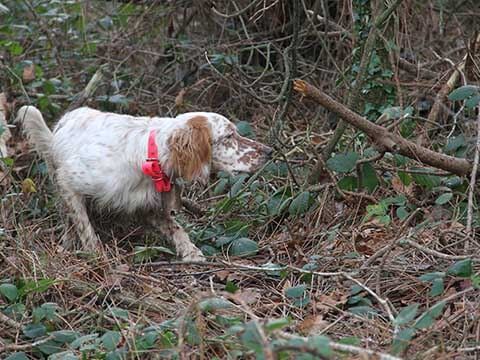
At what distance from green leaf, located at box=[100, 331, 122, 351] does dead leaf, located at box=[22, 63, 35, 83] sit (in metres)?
4.03

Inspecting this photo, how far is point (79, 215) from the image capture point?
212 inches

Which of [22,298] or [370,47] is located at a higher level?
[370,47]

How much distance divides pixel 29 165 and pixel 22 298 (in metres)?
2.39

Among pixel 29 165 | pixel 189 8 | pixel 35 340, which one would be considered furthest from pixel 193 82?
pixel 35 340

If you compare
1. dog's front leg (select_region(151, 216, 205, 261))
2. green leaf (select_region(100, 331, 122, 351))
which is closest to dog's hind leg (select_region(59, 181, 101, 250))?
dog's front leg (select_region(151, 216, 205, 261))

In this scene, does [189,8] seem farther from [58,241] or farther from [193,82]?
[58,241]

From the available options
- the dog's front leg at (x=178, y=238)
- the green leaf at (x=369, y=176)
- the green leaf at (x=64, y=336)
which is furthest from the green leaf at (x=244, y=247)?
the green leaf at (x=64, y=336)

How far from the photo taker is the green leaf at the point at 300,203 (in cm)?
520

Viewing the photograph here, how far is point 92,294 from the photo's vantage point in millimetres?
4297

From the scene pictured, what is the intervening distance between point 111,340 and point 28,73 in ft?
13.5

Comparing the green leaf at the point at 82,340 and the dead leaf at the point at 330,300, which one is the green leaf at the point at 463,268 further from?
the green leaf at the point at 82,340

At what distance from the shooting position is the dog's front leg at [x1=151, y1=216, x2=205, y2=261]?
515cm

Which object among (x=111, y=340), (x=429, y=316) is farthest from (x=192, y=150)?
(x=429, y=316)

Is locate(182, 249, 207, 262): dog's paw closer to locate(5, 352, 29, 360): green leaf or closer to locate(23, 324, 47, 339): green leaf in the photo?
locate(23, 324, 47, 339): green leaf
